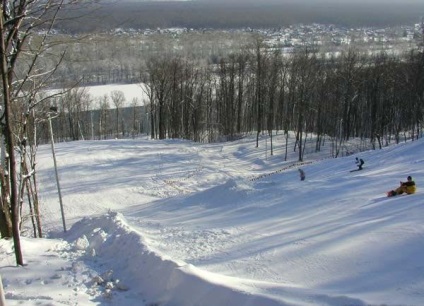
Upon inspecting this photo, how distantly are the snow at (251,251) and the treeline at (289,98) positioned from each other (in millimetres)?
26466

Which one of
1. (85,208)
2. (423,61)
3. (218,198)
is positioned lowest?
(85,208)

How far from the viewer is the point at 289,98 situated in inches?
1928

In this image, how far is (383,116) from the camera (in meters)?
44.2

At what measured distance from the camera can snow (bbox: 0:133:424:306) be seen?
5.51 meters

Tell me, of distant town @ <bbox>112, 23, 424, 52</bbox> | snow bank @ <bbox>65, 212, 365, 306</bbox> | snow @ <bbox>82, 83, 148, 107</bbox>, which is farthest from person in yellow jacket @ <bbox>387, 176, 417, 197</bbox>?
distant town @ <bbox>112, 23, 424, 52</bbox>

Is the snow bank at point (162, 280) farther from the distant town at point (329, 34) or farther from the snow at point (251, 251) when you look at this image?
the distant town at point (329, 34)

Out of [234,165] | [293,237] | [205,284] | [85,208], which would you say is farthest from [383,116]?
[205,284]

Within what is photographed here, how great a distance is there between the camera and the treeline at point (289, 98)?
43.9 m

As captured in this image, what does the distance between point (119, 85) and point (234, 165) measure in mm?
64448

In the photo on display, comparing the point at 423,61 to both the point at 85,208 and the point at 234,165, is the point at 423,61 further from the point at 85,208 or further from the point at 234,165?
the point at 85,208

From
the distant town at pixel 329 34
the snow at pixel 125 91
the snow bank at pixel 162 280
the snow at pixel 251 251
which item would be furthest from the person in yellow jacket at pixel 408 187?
the distant town at pixel 329 34

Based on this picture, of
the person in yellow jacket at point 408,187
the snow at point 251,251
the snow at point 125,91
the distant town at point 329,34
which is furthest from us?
the distant town at point 329,34

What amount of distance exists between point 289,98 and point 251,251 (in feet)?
139

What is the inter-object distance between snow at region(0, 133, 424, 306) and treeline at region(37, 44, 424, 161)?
26.5 metres
